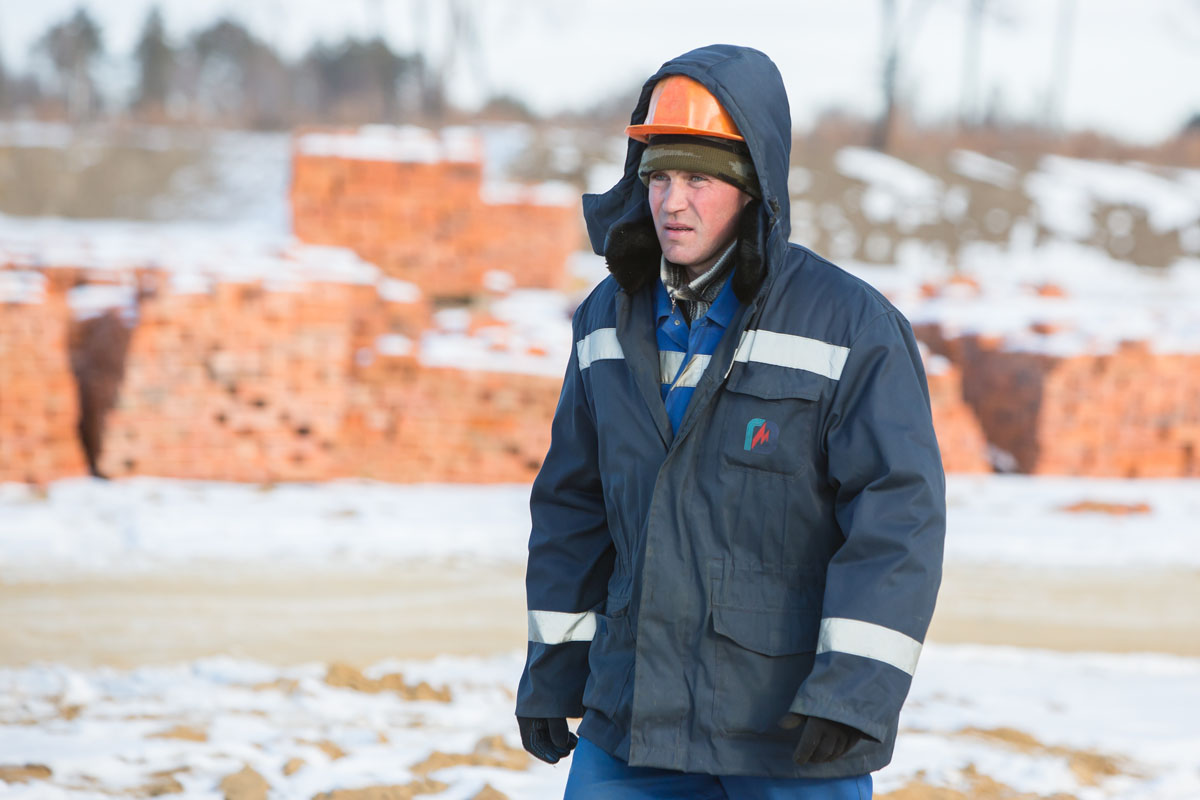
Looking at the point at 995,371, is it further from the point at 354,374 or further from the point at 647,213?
the point at 647,213

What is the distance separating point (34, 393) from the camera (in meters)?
9.04

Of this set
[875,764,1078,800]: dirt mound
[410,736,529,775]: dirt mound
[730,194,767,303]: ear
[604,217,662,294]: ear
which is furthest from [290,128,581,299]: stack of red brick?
[730,194,767,303]: ear

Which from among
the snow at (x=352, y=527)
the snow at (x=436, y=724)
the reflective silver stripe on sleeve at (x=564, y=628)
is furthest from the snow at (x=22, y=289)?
the reflective silver stripe on sleeve at (x=564, y=628)

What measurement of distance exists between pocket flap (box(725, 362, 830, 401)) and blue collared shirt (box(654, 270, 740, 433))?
0.09 meters

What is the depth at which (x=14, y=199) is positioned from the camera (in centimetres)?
2391

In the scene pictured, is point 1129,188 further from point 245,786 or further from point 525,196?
point 245,786

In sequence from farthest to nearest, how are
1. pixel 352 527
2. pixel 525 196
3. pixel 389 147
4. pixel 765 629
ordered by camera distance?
pixel 525 196 < pixel 389 147 < pixel 352 527 < pixel 765 629

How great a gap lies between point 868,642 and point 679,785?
507 millimetres

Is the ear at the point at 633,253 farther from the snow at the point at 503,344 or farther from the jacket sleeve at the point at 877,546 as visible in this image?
the snow at the point at 503,344

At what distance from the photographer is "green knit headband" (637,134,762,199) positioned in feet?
7.51

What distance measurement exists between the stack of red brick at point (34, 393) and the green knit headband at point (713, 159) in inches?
316

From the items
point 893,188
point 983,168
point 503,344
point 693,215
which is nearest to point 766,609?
point 693,215

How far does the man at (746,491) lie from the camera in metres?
2.02

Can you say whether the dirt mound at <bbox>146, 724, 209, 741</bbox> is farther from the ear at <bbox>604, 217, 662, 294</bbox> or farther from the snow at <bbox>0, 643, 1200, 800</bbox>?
the ear at <bbox>604, 217, 662, 294</bbox>
